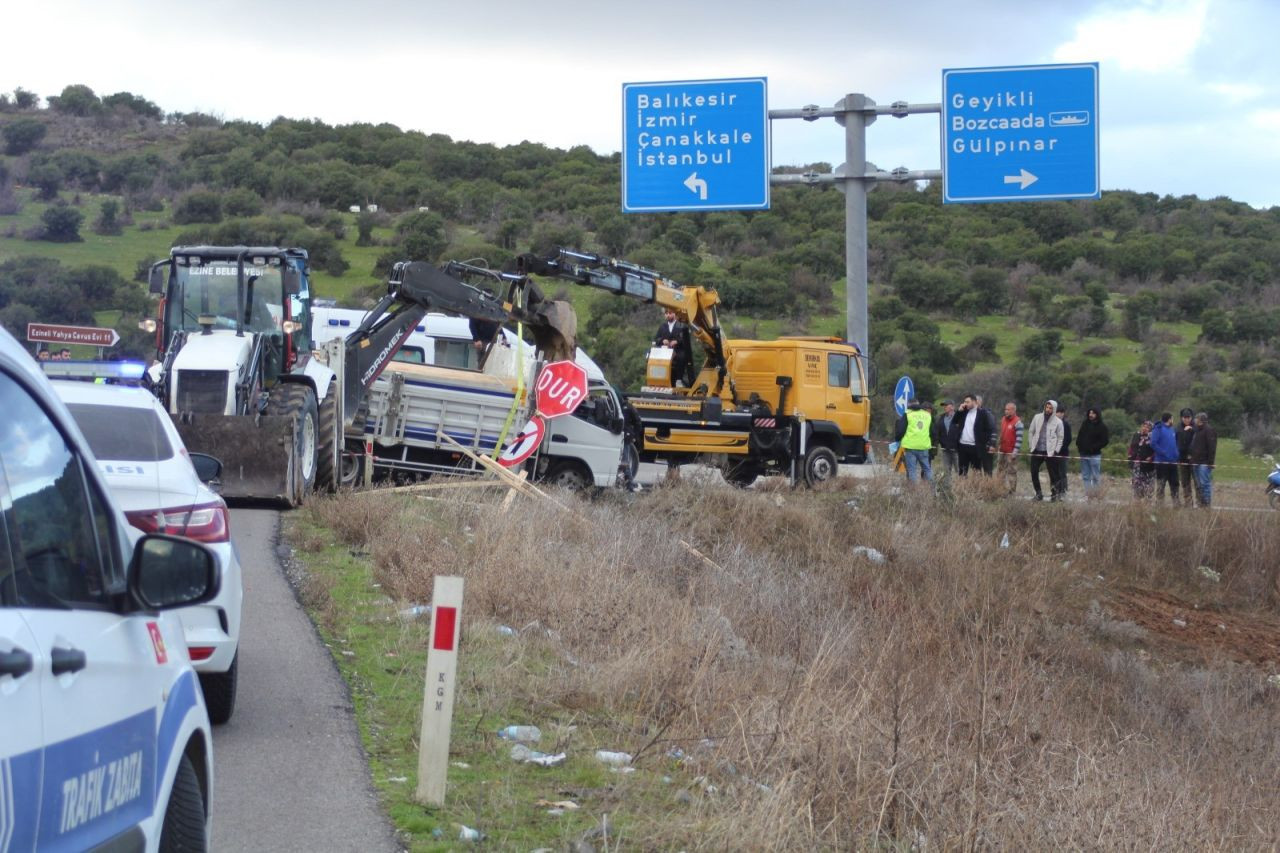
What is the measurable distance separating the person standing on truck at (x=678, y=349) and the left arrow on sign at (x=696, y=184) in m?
4.26

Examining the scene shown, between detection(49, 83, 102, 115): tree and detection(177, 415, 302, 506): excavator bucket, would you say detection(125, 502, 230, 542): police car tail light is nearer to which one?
detection(177, 415, 302, 506): excavator bucket

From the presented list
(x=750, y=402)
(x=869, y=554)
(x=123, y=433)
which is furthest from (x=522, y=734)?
(x=750, y=402)

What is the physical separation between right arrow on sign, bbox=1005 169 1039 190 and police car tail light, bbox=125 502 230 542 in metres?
17.0

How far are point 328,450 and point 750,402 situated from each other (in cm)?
1013

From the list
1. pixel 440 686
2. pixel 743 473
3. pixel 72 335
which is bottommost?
pixel 743 473

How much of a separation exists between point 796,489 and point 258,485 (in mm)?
10027

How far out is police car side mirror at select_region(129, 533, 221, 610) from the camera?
3.60m

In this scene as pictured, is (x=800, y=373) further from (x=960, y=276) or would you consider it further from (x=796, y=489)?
(x=960, y=276)

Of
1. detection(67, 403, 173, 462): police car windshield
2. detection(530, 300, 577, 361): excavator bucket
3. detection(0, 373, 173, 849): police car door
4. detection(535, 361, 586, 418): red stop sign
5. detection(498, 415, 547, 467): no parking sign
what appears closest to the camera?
detection(0, 373, 173, 849): police car door

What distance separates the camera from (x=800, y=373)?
26.7m

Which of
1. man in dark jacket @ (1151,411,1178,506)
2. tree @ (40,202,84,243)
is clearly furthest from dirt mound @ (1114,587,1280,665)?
tree @ (40,202,84,243)

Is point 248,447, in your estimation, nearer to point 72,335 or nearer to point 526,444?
point 526,444

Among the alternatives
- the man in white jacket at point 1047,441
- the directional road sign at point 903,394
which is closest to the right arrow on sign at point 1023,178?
the man in white jacket at point 1047,441

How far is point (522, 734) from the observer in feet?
24.8
